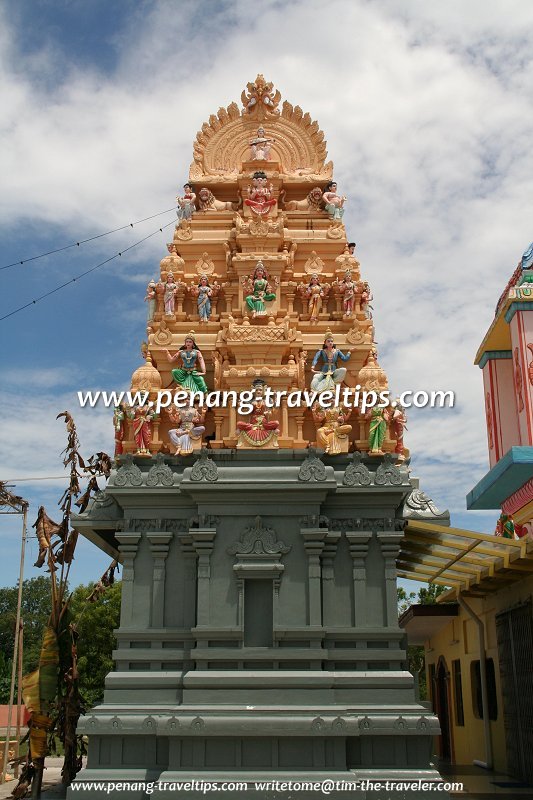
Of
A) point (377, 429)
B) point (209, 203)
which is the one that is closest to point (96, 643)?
point (209, 203)

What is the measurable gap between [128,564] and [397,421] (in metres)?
6.74

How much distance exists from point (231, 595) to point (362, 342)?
22.3ft

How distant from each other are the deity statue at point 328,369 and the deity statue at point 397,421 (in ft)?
4.50

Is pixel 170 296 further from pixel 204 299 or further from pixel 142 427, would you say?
pixel 142 427

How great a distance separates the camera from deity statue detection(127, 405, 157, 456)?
16.9m

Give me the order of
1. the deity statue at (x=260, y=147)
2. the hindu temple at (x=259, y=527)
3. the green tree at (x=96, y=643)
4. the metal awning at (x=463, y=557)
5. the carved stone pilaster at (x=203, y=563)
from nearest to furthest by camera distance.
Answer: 1. the hindu temple at (x=259, y=527)
2. the carved stone pilaster at (x=203, y=563)
3. the metal awning at (x=463, y=557)
4. the deity statue at (x=260, y=147)
5. the green tree at (x=96, y=643)

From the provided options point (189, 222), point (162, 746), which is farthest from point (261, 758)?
point (189, 222)

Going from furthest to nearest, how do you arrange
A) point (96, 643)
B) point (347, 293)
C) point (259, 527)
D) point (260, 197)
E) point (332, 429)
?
1. point (96, 643)
2. point (260, 197)
3. point (347, 293)
4. point (332, 429)
5. point (259, 527)

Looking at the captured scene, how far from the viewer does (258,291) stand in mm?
18141

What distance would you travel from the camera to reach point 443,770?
2033 cm

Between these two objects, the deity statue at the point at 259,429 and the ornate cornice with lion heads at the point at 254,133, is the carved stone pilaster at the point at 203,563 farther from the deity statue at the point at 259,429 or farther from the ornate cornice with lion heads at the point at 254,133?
the ornate cornice with lion heads at the point at 254,133

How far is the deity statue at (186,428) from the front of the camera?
16734mm

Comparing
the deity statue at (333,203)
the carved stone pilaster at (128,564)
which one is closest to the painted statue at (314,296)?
the deity statue at (333,203)

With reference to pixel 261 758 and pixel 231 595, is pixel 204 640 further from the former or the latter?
pixel 261 758
